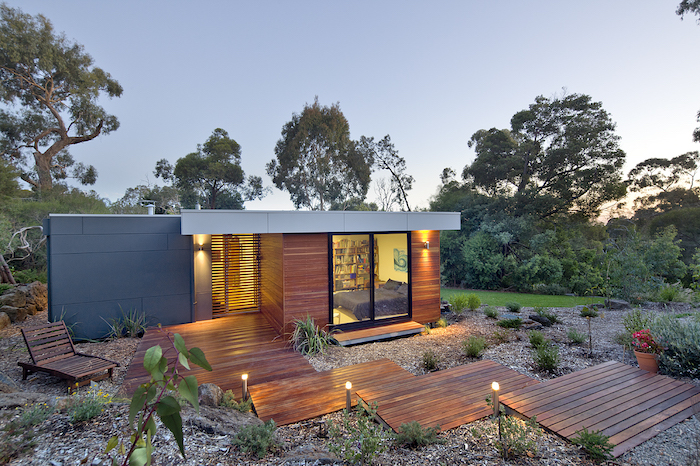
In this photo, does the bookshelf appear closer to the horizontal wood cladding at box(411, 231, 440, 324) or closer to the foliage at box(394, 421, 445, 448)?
the horizontal wood cladding at box(411, 231, 440, 324)

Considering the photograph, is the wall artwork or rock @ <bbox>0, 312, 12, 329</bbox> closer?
the wall artwork

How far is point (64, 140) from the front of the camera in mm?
20188

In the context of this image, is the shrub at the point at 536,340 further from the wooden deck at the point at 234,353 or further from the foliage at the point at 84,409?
the foliage at the point at 84,409

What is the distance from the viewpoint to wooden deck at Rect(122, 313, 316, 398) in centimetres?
488

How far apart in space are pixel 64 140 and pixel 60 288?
19128 mm

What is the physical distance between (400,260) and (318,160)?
19.3 meters

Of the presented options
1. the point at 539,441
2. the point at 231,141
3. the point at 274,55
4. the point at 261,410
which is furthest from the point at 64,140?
the point at 539,441

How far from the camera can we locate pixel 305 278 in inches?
257

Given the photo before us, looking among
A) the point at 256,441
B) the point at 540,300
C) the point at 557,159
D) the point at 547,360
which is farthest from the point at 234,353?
the point at 557,159

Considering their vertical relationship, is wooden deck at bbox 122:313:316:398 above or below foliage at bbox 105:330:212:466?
below

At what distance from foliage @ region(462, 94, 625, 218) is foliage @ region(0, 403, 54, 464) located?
69.4ft

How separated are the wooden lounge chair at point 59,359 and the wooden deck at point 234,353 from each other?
44 cm

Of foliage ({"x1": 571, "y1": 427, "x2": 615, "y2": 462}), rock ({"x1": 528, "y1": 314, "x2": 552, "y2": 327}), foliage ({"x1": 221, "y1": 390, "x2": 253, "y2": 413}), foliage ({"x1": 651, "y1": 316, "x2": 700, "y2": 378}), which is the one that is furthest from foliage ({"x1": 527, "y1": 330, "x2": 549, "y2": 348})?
foliage ({"x1": 221, "y1": 390, "x2": 253, "y2": 413})

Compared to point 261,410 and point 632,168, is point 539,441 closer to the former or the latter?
point 261,410
